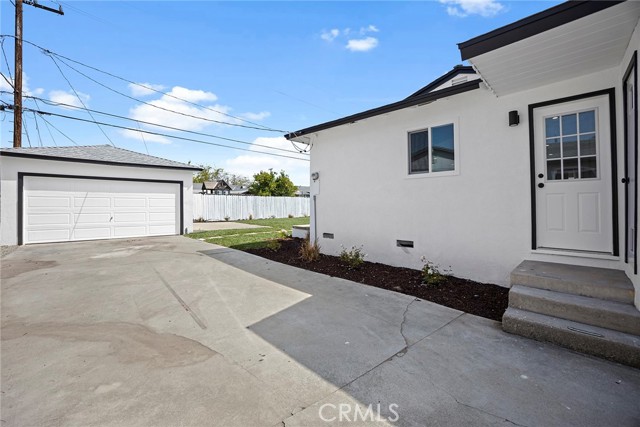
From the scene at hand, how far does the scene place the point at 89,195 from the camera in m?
10.5

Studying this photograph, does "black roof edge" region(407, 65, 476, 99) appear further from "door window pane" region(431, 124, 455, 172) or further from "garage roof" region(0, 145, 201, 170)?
"garage roof" region(0, 145, 201, 170)

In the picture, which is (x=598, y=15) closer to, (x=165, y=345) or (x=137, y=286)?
(x=165, y=345)

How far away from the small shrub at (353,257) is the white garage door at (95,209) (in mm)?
9337

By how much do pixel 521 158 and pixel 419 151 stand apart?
1756mm

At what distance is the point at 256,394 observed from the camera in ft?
6.75

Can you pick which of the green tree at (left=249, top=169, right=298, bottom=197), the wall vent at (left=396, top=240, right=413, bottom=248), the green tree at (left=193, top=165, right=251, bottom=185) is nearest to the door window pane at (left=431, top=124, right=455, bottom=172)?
the wall vent at (left=396, top=240, right=413, bottom=248)

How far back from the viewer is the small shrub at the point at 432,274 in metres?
4.64

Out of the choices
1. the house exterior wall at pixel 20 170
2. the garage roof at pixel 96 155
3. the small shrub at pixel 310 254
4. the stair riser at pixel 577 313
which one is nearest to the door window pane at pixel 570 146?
the stair riser at pixel 577 313

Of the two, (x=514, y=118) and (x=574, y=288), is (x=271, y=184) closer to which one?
(x=514, y=118)

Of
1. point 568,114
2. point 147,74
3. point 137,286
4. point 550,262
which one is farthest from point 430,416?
point 147,74

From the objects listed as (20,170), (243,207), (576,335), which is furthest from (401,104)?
(243,207)

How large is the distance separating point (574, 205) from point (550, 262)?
0.87m
